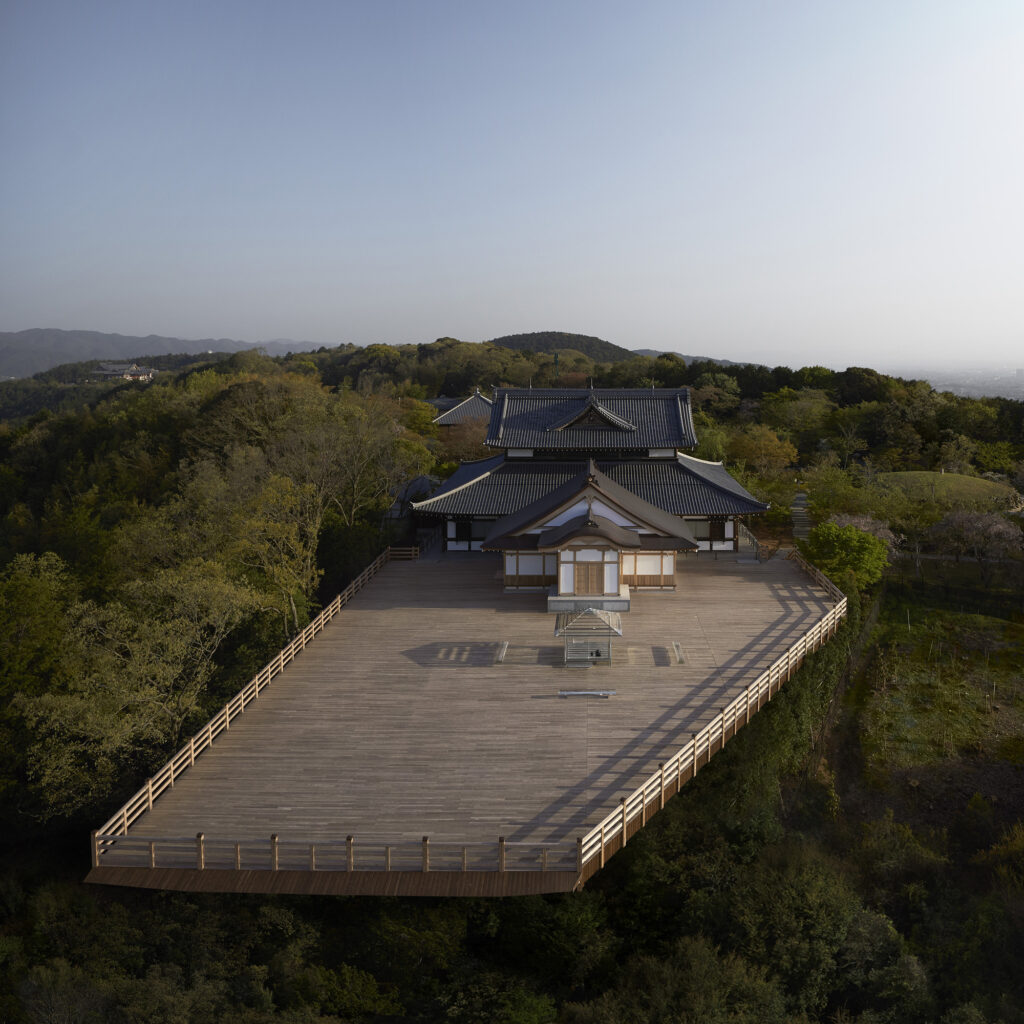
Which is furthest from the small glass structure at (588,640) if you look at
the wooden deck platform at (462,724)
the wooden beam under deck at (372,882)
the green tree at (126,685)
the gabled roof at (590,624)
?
the green tree at (126,685)

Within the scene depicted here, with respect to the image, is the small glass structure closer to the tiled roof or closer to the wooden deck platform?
the wooden deck platform

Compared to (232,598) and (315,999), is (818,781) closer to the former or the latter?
(315,999)

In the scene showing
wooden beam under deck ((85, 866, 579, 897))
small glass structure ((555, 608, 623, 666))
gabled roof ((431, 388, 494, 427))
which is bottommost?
wooden beam under deck ((85, 866, 579, 897))

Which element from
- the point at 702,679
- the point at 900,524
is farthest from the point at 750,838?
the point at 900,524

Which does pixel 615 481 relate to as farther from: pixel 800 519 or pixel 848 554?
pixel 800 519

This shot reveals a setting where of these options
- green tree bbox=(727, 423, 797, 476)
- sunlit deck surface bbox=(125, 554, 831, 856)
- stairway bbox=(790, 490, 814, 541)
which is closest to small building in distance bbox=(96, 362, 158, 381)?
green tree bbox=(727, 423, 797, 476)

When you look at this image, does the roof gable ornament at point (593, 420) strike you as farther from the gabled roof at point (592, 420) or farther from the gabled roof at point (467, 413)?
the gabled roof at point (467, 413)

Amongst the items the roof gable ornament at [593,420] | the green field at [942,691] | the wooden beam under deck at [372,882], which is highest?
the roof gable ornament at [593,420]
